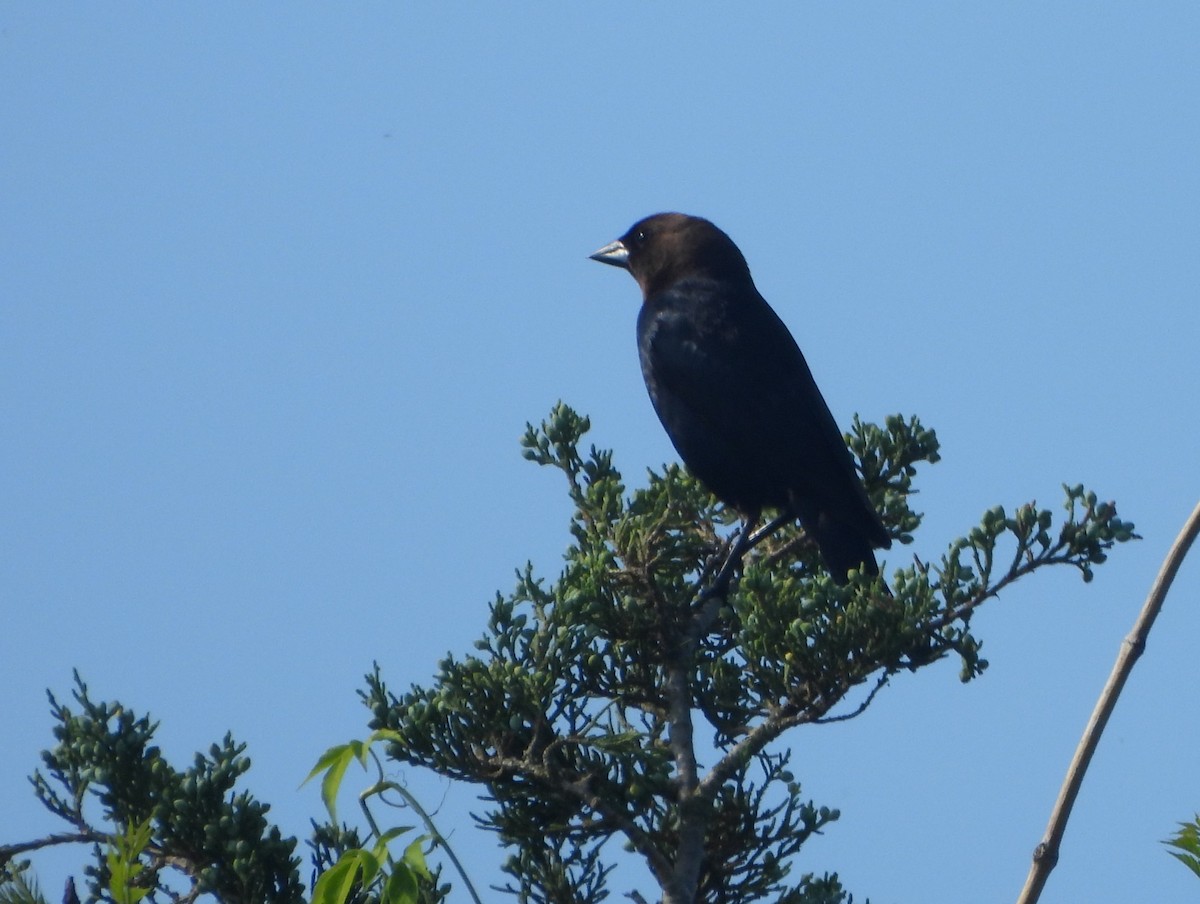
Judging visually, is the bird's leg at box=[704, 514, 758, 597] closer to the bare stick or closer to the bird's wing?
the bird's wing

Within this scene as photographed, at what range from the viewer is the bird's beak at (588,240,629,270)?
6695 mm

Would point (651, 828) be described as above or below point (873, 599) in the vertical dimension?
below

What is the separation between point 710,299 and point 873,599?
2.44 metres

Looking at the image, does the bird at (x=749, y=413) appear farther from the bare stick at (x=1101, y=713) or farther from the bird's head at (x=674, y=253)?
the bare stick at (x=1101, y=713)

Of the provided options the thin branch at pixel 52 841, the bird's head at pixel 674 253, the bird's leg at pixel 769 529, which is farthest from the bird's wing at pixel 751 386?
the thin branch at pixel 52 841

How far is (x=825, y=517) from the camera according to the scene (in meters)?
4.62

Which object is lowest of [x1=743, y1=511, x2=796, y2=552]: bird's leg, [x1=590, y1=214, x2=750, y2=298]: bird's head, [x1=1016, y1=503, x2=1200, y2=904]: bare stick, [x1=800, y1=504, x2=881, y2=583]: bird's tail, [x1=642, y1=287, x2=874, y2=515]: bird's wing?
[x1=1016, y1=503, x2=1200, y2=904]: bare stick

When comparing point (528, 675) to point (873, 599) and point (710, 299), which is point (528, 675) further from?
point (710, 299)

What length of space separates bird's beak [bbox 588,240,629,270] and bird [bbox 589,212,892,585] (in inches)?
25.2

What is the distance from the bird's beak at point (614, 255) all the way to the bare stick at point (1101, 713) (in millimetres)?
4762

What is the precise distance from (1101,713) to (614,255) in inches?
194

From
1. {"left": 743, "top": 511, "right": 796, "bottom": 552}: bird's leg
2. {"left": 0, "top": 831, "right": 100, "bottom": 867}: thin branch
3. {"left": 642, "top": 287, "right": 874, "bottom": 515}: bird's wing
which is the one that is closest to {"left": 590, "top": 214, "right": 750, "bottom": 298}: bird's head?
{"left": 642, "top": 287, "right": 874, "bottom": 515}: bird's wing

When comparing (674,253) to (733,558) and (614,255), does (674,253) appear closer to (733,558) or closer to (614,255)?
(614,255)

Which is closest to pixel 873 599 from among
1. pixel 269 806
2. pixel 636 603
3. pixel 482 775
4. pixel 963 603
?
pixel 963 603
